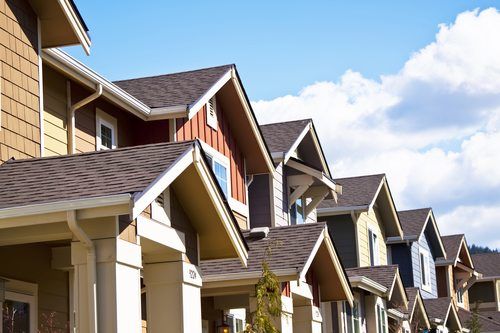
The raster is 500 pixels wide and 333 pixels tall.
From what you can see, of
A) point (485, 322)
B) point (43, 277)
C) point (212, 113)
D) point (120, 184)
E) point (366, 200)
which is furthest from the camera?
point (485, 322)

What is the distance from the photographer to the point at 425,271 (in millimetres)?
42062

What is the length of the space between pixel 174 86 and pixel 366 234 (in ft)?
52.5

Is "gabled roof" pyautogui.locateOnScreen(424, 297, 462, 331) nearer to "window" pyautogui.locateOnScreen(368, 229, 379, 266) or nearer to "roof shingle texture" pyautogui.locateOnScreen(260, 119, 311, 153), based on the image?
"window" pyautogui.locateOnScreen(368, 229, 379, 266)

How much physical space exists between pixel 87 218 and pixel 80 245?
0.58 m

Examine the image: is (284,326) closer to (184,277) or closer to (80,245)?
(184,277)

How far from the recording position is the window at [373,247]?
3503 cm

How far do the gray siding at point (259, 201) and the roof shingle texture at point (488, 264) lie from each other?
119 feet

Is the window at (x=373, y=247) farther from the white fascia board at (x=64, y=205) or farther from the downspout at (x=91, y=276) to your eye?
the white fascia board at (x=64, y=205)

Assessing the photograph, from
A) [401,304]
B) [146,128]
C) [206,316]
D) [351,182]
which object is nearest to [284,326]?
[206,316]

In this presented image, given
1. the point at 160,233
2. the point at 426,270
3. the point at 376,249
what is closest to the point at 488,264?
the point at 426,270

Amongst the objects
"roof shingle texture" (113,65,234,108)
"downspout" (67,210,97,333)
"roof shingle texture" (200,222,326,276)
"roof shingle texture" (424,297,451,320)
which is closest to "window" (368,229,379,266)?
"roof shingle texture" (424,297,451,320)

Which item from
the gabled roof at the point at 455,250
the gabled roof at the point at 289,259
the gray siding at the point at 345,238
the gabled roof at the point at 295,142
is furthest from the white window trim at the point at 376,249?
the gabled roof at the point at 289,259

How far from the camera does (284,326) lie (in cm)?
1784

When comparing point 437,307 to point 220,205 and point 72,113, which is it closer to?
point 72,113
